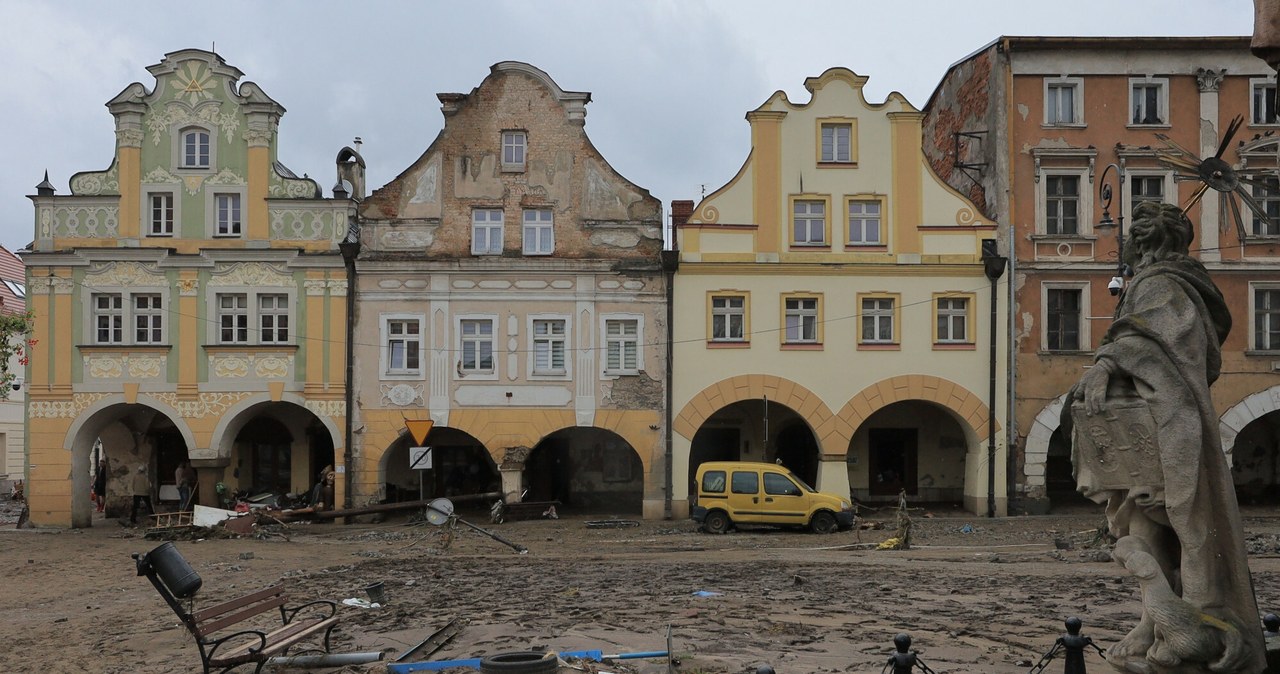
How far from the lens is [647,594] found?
13273 millimetres

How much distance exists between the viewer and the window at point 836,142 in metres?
27.5

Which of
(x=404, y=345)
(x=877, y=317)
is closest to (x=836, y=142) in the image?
(x=877, y=317)

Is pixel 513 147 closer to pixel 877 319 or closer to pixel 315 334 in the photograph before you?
pixel 315 334

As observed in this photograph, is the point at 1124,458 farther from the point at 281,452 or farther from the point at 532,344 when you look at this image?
the point at 281,452

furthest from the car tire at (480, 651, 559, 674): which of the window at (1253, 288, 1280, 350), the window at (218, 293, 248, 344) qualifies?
the window at (1253, 288, 1280, 350)

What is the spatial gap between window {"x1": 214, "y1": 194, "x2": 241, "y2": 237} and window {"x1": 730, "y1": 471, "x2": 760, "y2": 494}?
1397 centimetres

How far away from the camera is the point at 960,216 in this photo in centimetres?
2723

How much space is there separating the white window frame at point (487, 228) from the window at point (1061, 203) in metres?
13.6

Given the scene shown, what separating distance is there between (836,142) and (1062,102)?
5.83 metres

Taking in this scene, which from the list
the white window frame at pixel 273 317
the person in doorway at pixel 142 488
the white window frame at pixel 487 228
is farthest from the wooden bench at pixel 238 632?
the person in doorway at pixel 142 488

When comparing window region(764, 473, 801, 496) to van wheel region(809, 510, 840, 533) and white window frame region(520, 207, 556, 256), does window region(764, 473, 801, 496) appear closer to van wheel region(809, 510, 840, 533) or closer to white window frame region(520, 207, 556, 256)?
van wheel region(809, 510, 840, 533)

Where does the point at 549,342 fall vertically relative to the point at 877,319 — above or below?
below

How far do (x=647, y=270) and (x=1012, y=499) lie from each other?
10.5 metres

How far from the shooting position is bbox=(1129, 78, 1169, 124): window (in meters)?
27.5
